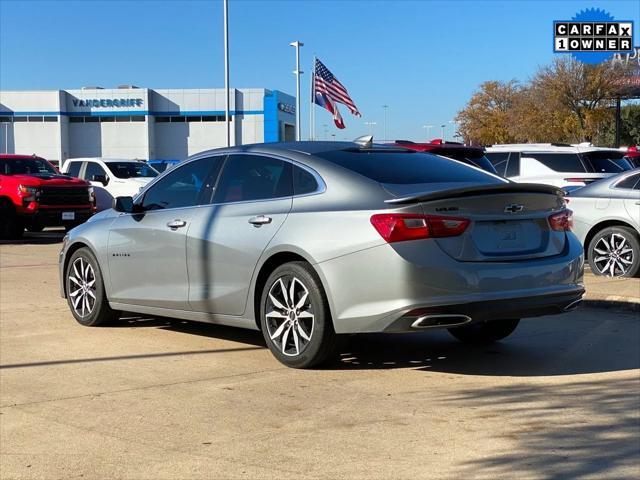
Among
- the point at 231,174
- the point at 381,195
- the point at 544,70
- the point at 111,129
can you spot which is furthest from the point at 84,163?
the point at 111,129

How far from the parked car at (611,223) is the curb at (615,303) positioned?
2.11 m

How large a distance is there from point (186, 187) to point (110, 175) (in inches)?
591

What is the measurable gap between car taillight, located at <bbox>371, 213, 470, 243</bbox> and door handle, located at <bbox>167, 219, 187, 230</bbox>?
80.3 inches

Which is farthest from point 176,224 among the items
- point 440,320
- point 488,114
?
point 488,114

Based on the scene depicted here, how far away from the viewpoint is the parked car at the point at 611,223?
11.0m

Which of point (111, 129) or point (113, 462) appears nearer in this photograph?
point (113, 462)

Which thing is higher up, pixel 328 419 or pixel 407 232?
pixel 407 232

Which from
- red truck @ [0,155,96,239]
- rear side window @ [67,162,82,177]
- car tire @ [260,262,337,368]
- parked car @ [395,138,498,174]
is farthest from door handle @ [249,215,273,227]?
rear side window @ [67,162,82,177]

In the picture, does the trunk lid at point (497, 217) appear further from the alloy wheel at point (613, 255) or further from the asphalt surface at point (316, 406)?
the alloy wheel at point (613, 255)

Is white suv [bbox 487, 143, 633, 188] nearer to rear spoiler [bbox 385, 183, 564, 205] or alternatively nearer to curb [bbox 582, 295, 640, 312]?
curb [bbox 582, 295, 640, 312]

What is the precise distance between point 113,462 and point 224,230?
8.68 ft

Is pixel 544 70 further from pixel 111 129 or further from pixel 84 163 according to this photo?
pixel 111 129

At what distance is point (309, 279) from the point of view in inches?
236

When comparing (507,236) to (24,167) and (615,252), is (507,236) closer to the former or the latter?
(615,252)
